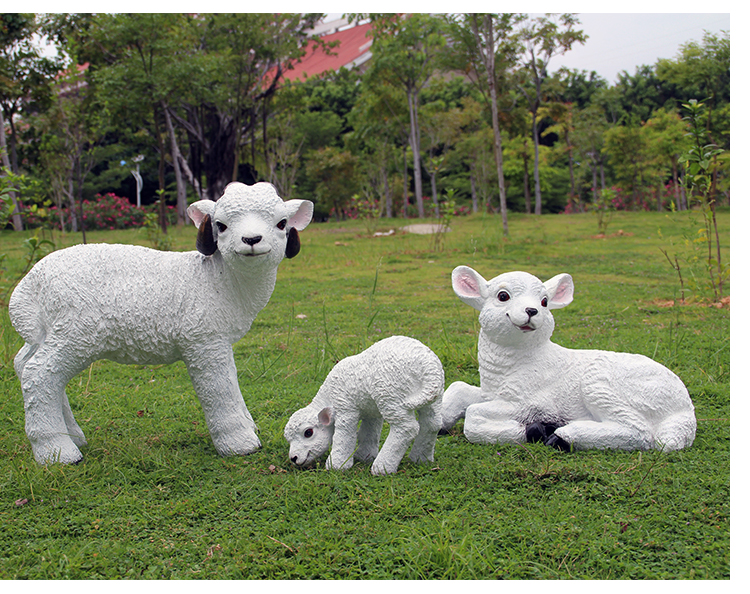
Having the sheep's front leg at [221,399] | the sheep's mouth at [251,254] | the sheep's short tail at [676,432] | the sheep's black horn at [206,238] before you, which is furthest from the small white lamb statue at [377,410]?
the sheep's short tail at [676,432]

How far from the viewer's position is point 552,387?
3527 millimetres

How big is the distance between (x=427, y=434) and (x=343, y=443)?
44 cm

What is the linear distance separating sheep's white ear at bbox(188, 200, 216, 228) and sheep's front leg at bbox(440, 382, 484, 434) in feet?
5.81

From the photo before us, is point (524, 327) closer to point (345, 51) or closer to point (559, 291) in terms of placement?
point (559, 291)

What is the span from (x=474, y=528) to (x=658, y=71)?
25.6 meters

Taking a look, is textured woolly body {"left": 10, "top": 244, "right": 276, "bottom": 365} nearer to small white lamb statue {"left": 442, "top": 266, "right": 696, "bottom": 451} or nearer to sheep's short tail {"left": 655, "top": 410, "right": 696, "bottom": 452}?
small white lamb statue {"left": 442, "top": 266, "right": 696, "bottom": 451}

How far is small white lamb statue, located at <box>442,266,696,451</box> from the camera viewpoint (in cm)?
336

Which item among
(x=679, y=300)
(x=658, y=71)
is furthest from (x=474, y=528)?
(x=658, y=71)

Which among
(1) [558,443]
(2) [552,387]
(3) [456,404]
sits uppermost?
(2) [552,387]

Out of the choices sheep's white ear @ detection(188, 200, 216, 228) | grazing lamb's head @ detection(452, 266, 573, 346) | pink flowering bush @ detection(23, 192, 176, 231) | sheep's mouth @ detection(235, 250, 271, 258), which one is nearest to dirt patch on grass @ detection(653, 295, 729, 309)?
grazing lamb's head @ detection(452, 266, 573, 346)

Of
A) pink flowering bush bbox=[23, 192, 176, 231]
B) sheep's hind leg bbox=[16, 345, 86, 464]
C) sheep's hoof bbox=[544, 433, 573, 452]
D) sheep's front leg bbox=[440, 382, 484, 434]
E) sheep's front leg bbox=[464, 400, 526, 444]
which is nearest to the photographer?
sheep's hind leg bbox=[16, 345, 86, 464]

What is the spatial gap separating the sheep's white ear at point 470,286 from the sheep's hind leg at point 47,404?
2130 mm

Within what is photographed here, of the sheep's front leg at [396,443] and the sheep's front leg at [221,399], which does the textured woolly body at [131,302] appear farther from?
the sheep's front leg at [396,443]

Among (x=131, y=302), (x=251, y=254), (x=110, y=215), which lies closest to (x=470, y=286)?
(x=251, y=254)
